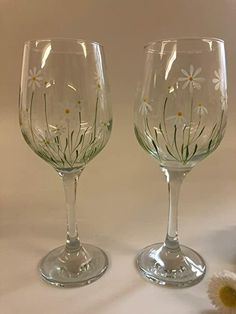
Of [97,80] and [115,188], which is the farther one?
[115,188]

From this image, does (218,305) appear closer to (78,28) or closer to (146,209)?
(146,209)

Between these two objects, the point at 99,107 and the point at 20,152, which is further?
the point at 20,152

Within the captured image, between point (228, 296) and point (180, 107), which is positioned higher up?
point (180, 107)

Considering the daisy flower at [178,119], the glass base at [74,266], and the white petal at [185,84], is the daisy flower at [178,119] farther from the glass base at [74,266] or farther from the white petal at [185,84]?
the glass base at [74,266]

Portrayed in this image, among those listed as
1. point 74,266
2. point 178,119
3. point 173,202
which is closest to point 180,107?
point 178,119

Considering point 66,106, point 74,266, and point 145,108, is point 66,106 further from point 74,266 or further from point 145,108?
point 74,266

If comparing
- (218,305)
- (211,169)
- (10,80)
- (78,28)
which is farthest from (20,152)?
(218,305)

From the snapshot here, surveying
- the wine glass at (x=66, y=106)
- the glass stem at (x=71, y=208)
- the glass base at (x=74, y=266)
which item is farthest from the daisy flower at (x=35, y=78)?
the glass base at (x=74, y=266)
